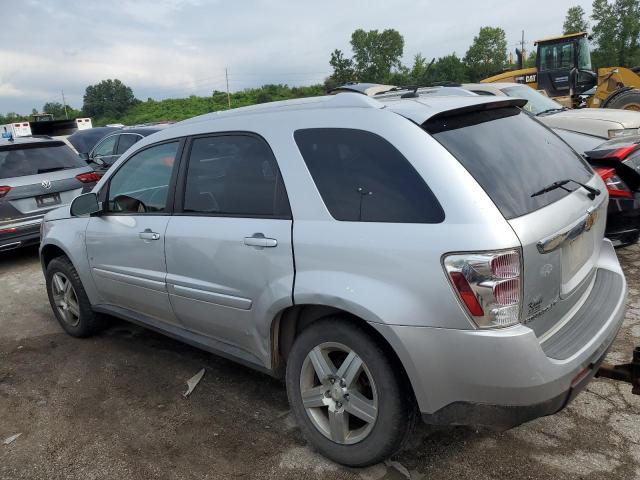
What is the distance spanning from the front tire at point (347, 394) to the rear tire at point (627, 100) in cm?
1203

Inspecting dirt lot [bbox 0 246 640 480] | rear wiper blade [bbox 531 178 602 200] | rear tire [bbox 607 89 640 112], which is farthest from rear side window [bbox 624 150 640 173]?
rear tire [bbox 607 89 640 112]

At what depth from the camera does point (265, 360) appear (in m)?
2.85

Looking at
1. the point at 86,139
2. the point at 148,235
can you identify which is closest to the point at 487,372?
the point at 148,235

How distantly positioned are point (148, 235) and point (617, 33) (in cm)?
6218

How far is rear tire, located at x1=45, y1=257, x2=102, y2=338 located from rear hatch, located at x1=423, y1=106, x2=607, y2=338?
10.7ft

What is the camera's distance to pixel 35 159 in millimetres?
6988

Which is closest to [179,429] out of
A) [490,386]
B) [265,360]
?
[265,360]

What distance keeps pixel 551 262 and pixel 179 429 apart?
2.23m

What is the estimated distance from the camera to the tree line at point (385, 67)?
52000mm

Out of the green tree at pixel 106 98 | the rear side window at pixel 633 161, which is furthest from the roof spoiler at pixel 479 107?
the green tree at pixel 106 98

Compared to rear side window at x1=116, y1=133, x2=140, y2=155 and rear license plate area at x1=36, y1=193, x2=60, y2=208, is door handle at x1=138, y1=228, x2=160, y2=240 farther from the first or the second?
rear side window at x1=116, y1=133, x2=140, y2=155

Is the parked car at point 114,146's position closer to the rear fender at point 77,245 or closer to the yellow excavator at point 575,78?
the rear fender at point 77,245

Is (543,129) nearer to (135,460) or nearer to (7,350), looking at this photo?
(135,460)

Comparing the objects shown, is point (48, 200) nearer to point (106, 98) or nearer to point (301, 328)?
point (301, 328)
